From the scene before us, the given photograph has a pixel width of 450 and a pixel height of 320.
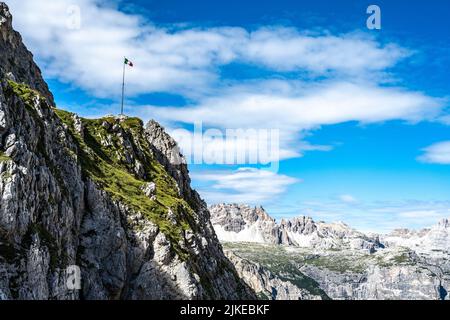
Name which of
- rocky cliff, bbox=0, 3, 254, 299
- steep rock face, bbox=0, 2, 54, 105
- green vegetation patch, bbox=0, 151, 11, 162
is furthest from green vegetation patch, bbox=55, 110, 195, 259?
steep rock face, bbox=0, 2, 54, 105

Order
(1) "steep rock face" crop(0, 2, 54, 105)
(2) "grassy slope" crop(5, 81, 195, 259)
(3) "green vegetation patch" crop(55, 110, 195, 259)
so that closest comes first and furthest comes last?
(2) "grassy slope" crop(5, 81, 195, 259) < (3) "green vegetation patch" crop(55, 110, 195, 259) < (1) "steep rock face" crop(0, 2, 54, 105)

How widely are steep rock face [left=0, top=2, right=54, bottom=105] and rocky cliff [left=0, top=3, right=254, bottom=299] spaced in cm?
627

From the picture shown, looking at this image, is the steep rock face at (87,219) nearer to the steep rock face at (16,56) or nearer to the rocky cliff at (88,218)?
the rocky cliff at (88,218)

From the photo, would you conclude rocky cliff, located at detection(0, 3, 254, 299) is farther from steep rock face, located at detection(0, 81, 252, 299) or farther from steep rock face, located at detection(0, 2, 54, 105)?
steep rock face, located at detection(0, 2, 54, 105)

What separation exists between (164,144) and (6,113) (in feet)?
350

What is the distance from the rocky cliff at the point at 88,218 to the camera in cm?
5375

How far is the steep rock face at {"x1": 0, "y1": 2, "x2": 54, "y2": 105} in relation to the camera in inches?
5472

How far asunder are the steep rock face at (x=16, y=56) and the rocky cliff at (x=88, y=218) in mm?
6273

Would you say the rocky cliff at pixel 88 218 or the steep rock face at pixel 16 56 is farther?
the steep rock face at pixel 16 56

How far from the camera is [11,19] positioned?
147625 millimetres

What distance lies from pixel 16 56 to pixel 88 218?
299 feet

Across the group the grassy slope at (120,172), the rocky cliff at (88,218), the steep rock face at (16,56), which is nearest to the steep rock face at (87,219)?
the rocky cliff at (88,218)

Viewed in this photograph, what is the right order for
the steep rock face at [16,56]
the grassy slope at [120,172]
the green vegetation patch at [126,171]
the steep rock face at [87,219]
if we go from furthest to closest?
the steep rock face at [16,56] < the green vegetation patch at [126,171] < the grassy slope at [120,172] < the steep rock face at [87,219]

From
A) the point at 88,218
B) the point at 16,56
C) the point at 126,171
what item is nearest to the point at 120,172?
the point at 126,171
